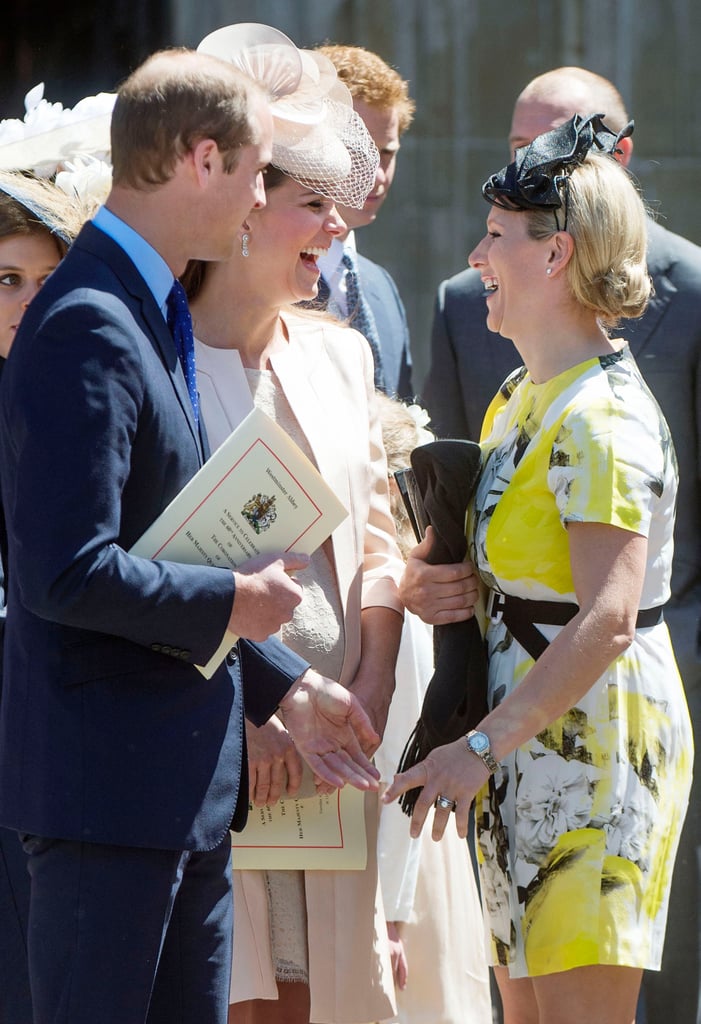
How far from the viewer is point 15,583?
220cm

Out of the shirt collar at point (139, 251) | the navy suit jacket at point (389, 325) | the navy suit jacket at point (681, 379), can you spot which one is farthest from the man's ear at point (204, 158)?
the navy suit jacket at point (389, 325)

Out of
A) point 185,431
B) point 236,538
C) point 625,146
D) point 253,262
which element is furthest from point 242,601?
point 625,146

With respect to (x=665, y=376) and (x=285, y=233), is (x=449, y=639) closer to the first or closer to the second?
(x=285, y=233)

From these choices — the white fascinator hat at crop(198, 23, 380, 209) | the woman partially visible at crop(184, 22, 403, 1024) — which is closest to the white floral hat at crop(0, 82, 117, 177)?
the white fascinator hat at crop(198, 23, 380, 209)

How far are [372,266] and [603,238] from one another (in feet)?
6.43

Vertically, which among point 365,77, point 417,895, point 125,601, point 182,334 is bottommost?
point 417,895

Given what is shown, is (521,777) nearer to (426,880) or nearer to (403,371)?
(426,880)

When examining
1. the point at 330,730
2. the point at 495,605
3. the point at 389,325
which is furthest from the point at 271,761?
the point at 389,325

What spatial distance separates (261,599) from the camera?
2188 millimetres

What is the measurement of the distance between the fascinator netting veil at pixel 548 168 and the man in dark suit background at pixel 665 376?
3.83 feet

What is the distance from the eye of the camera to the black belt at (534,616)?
256 cm

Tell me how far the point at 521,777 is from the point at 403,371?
2.03m

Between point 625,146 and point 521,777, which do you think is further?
point 625,146

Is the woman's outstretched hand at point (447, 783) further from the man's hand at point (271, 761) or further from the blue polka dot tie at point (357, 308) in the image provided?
the blue polka dot tie at point (357, 308)
